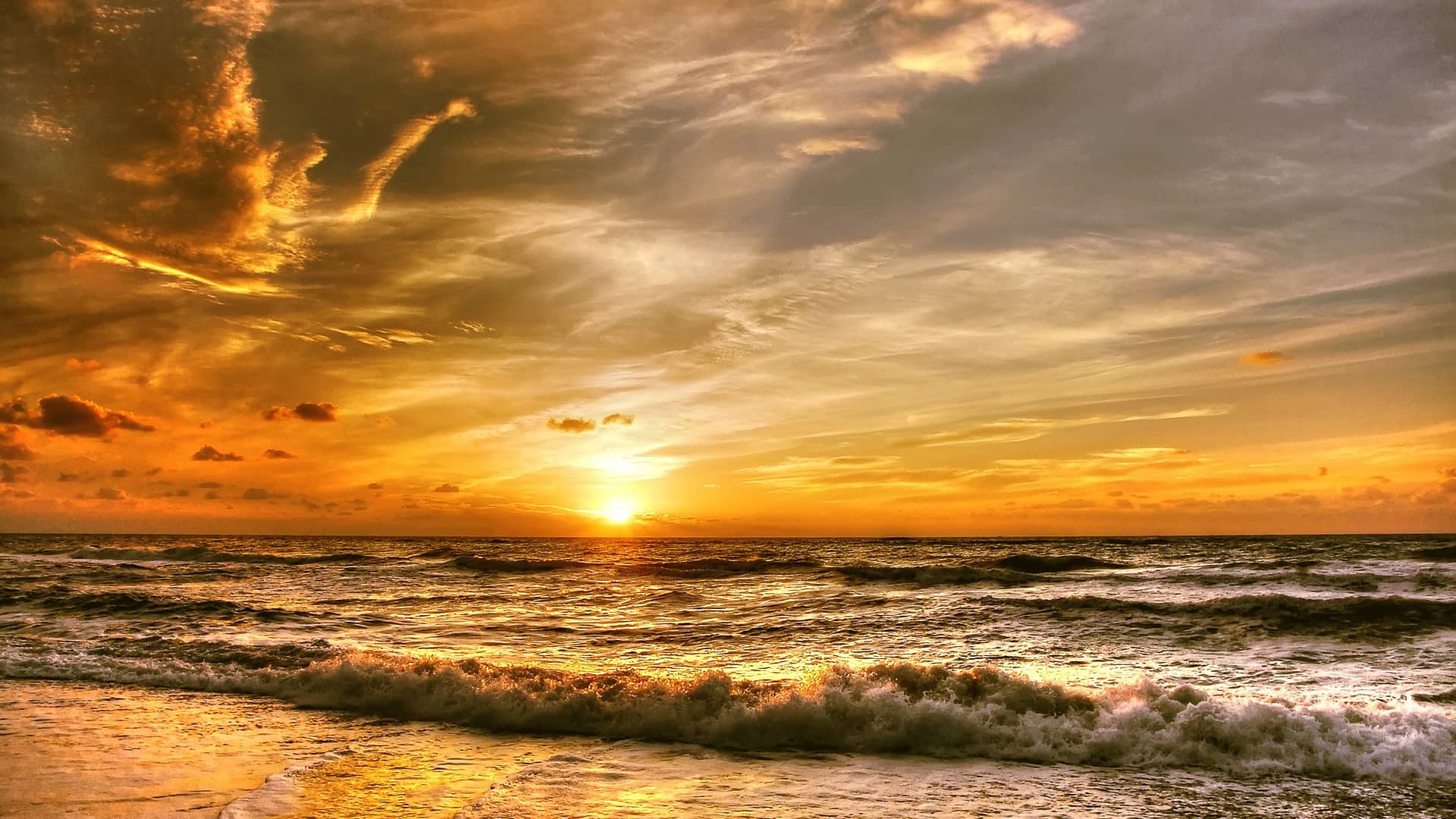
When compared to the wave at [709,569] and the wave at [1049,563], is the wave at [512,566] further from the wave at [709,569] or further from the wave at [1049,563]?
the wave at [1049,563]

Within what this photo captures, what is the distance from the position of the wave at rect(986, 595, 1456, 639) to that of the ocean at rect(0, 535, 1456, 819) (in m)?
0.13

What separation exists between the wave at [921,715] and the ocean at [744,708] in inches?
1.7

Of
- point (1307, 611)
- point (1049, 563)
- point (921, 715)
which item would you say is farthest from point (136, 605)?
point (1049, 563)

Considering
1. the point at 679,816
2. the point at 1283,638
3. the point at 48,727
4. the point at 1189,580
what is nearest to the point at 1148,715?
the point at 679,816

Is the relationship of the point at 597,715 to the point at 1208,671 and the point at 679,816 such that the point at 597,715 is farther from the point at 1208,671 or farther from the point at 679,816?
the point at 1208,671

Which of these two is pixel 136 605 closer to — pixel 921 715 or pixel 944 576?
pixel 921 715

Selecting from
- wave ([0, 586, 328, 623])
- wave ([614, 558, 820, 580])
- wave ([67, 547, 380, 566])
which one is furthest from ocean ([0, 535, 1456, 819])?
wave ([67, 547, 380, 566])

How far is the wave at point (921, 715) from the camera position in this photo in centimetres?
1093

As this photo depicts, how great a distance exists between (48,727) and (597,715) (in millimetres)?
7880

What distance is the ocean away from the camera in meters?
9.23

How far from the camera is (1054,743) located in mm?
11508

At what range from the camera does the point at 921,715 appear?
12.2 meters

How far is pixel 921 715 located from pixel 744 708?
2.68 m

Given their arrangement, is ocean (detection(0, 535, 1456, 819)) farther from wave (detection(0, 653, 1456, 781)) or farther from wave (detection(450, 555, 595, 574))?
wave (detection(450, 555, 595, 574))
